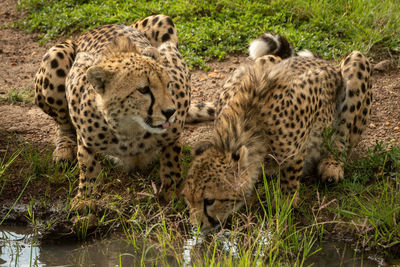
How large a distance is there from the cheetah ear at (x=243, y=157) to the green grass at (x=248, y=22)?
8.93 feet

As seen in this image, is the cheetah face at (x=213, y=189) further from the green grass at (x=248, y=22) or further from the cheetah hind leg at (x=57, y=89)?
the green grass at (x=248, y=22)

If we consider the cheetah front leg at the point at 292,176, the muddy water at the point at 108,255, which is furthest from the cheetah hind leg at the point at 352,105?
the muddy water at the point at 108,255

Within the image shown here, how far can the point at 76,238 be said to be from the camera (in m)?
4.12

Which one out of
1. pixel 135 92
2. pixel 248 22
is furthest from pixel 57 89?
pixel 248 22

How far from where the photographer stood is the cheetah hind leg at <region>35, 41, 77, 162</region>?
4.79 meters

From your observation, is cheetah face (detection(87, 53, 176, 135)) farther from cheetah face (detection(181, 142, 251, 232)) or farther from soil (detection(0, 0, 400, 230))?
soil (detection(0, 0, 400, 230))

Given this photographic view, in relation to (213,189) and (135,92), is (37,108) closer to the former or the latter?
(135,92)

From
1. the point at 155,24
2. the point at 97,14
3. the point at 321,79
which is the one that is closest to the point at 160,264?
the point at 321,79

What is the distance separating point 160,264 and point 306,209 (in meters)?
1.14

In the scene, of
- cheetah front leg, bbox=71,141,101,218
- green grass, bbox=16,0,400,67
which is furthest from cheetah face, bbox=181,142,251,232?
green grass, bbox=16,0,400,67

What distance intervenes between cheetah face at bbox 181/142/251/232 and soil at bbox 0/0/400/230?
1426 mm

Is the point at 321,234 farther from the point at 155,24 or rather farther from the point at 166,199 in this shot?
the point at 155,24

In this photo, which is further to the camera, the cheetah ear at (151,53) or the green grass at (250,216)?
→ the cheetah ear at (151,53)

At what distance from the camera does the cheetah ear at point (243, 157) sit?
145 inches
